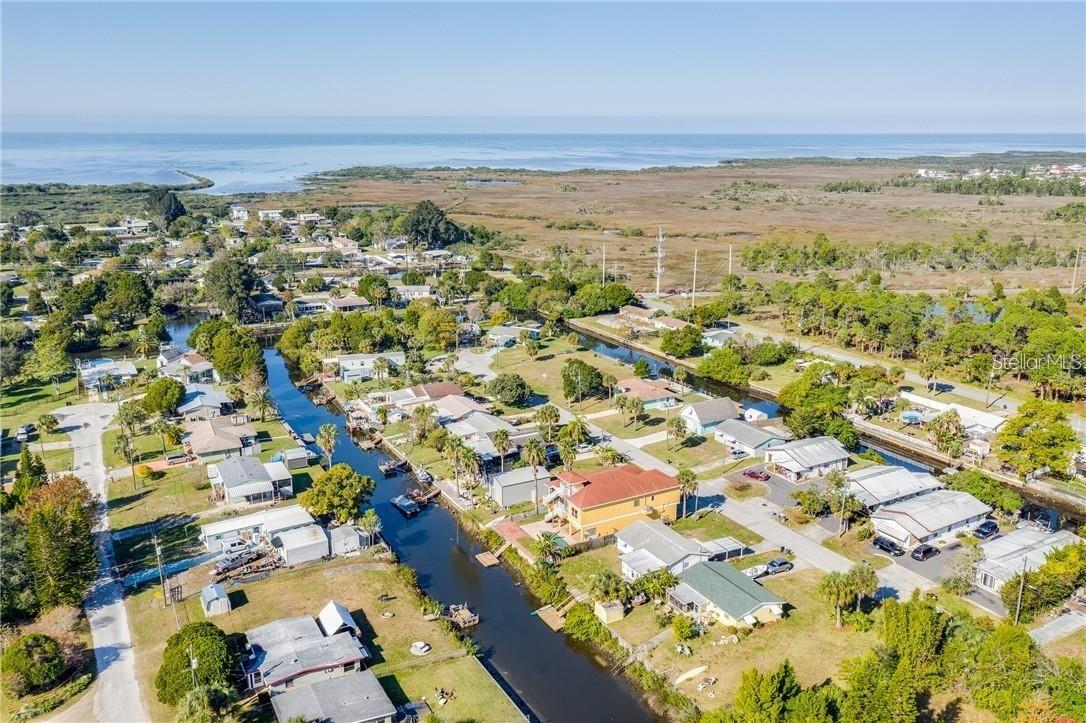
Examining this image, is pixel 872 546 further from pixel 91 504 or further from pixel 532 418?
pixel 91 504

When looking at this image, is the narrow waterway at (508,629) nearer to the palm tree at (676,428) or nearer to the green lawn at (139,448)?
the green lawn at (139,448)

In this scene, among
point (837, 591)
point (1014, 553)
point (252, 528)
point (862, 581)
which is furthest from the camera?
point (252, 528)

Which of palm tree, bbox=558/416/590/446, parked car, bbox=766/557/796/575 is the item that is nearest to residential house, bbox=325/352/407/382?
palm tree, bbox=558/416/590/446

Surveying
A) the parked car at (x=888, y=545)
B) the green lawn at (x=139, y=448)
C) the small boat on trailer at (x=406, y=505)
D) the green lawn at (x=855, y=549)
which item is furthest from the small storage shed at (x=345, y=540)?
the parked car at (x=888, y=545)

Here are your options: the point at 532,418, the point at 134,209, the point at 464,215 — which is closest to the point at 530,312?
the point at 532,418

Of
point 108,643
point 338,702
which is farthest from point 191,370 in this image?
point 338,702

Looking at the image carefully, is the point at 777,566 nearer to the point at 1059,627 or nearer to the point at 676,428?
the point at 1059,627

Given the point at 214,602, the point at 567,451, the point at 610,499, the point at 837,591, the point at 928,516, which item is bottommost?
the point at 214,602
